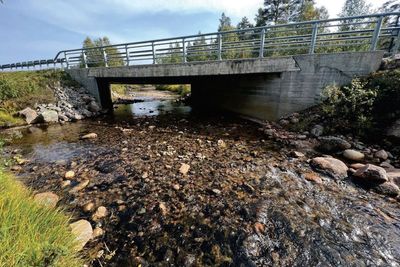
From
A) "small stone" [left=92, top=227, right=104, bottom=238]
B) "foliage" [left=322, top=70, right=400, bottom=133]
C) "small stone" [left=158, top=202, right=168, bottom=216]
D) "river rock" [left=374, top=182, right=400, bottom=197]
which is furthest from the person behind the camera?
"foliage" [left=322, top=70, right=400, bottom=133]

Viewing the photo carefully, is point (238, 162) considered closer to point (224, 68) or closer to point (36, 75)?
point (224, 68)

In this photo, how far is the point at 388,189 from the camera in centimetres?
440

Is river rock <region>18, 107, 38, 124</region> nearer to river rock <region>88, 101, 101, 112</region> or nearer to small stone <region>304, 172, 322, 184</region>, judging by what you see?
river rock <region>88, 101, 101, 112</region>

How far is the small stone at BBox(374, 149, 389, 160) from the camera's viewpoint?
5759 millimetres

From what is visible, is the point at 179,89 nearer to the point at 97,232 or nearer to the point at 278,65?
the point at 278,65

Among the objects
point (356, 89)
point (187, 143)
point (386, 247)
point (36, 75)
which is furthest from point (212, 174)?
point (36, 75)

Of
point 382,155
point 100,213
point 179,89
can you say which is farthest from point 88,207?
point 179,89

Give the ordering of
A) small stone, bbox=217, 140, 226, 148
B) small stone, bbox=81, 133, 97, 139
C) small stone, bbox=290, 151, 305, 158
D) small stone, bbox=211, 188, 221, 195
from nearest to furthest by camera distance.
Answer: small stone, bbox=211, 188, 221, 195 → small stone, bbox=290, 151, 305, 158 → small stone, bbox=217, 140, 226, 148 → small stone, bbox=81, 133, 97, 139

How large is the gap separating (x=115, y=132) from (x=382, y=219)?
946cm

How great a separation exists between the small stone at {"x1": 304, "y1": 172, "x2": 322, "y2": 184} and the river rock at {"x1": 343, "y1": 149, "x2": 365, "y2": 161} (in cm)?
162

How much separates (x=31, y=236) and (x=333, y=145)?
24.6 ft

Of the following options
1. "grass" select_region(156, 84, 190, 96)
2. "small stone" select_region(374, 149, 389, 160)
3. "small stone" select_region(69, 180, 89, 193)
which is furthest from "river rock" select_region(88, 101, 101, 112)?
"small stone" select_region(374, 149, 389, 160)

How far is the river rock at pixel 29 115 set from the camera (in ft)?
38.0

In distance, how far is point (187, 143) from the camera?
306 inches
